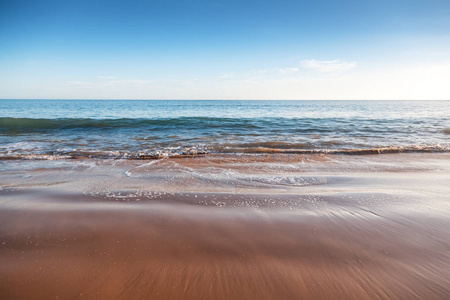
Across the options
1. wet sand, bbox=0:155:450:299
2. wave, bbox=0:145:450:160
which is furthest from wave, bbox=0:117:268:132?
wet sand, bbox=0:155:450:299

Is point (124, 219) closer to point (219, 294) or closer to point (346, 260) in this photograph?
point (219, 294)

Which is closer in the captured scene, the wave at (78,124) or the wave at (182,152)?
the wave at (182,152)

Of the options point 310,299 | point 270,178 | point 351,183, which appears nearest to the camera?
point 310,299

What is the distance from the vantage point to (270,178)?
183 inches

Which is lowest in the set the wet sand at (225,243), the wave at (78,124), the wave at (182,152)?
the wet sand at (225,243)

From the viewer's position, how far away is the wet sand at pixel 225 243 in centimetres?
176

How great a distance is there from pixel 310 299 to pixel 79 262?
203cm

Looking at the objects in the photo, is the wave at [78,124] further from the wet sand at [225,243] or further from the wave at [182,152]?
the wet sand at [225,243]

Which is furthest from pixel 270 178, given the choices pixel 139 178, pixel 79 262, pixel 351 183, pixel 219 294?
pixel 79 262

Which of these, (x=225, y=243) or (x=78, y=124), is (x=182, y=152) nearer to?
(x=225, y=243)

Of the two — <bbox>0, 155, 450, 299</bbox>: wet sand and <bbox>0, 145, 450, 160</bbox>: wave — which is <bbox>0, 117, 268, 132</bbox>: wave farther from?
<bbox>0, 155, 450, 299</bbox>: wet sand

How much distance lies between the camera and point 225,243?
229cm

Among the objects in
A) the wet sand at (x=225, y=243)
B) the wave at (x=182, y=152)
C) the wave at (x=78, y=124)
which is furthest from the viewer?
the wave at (x=78, y=124)

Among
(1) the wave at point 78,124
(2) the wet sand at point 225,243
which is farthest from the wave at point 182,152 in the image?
(1) the wave at point 78,124
